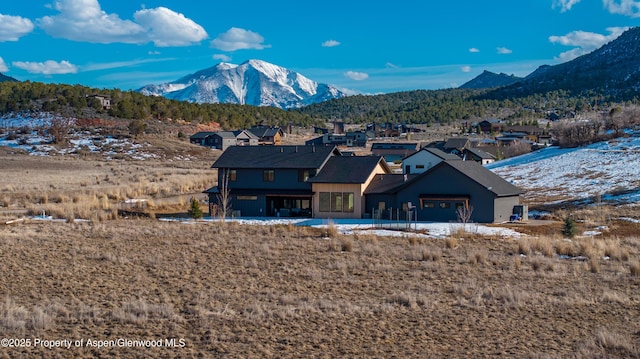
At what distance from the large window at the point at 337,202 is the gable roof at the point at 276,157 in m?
1.97

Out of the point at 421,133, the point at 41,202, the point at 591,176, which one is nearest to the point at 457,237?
the point at 41,202

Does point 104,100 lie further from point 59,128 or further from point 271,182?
point 271,182

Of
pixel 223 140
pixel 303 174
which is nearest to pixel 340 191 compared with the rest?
pixel 303 174

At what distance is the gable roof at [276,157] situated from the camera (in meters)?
40.8

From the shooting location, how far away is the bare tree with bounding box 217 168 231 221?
124 ft

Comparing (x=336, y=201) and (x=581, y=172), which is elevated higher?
(x=581, y=172)

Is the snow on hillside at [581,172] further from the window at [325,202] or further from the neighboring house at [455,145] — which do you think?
the window at [325,202]

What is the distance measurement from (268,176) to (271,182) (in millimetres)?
421

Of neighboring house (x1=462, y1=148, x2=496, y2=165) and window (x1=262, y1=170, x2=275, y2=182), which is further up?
neighboring house (x1=462, y1=148, x2=496, y2=165)

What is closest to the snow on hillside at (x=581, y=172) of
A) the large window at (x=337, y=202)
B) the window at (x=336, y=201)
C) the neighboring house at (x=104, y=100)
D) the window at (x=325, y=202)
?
the large window at (x=337, y=202)

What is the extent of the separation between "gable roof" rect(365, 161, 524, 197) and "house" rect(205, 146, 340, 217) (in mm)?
3928

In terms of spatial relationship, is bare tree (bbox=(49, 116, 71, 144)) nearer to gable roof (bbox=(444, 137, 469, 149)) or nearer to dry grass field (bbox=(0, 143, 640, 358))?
gable roof (bbox=(444, 137, 469, 149))

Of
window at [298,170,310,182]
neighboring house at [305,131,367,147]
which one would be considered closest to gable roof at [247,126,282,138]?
neighboring house at [305,131,367,147]

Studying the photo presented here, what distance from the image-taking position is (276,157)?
42094 mm
